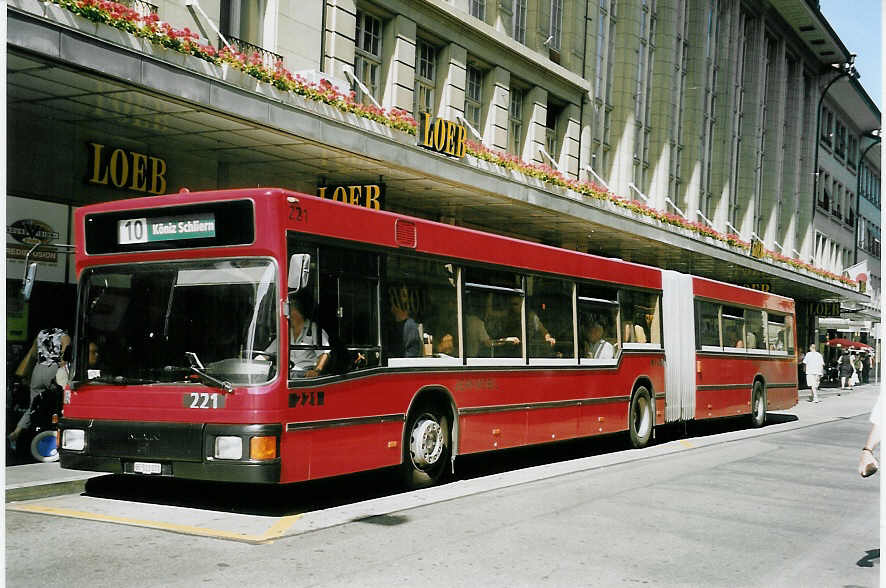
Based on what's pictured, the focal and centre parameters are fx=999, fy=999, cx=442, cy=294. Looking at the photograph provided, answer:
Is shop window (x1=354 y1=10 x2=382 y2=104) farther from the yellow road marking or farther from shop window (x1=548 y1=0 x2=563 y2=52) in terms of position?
the yellow road marking

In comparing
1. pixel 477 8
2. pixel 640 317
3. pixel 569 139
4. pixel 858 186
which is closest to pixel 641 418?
pixel 640 317

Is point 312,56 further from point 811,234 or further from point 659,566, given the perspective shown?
point 811,234

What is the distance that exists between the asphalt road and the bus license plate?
367 mm

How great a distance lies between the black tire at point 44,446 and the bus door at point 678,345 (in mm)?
9956

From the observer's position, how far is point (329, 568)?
6.71 metres

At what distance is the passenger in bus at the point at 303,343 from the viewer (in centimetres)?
871

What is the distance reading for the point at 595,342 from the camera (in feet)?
48.5

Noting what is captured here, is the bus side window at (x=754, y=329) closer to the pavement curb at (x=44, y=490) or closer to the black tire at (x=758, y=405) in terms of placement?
the black tire at (x=758, y=405)

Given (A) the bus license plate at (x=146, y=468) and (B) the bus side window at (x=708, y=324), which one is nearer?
(A) the bus license plate at (x=146, y=468)

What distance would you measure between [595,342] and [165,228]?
758cm

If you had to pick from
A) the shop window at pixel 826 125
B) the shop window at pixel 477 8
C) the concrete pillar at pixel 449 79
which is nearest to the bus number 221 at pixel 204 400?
the concrete pillar at pixel 449 79

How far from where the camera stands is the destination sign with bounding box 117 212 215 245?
8875 millimetres

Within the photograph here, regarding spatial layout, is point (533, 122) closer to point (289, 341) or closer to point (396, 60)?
point (396, 60)

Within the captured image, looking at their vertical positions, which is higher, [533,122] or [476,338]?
[533,122]
